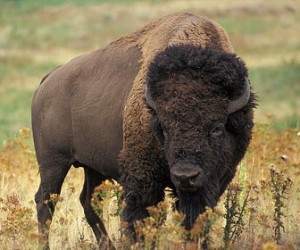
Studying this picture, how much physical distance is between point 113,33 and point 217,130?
38.5 m

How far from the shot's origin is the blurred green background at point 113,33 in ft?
100

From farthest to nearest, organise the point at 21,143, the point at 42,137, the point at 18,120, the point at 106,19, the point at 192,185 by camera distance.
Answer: the point at 106,19 → the point at 18,120 → the point at 21,143 → the point at 42,137 → the point at 192,185

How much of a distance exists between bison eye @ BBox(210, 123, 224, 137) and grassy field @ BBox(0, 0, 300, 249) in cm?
51

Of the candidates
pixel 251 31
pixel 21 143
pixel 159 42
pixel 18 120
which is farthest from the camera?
pixel 251 31

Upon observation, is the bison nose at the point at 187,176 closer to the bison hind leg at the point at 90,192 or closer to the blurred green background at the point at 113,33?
the bison hind leg at the point at 90,192

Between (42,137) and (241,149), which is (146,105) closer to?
(241,149)

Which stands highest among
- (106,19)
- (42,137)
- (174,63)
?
(174,63)

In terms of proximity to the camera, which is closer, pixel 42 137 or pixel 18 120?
pixel 42 137

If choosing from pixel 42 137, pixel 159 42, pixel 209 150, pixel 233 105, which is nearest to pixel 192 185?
pixel 209 150

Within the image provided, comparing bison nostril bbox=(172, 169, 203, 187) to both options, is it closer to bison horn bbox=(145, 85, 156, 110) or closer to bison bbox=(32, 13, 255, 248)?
bison bbox=(32, 13, 255, 248)

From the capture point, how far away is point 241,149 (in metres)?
7.39

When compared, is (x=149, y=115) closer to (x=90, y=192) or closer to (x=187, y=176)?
(x=187, y=176)

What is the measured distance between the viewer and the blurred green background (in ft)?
100

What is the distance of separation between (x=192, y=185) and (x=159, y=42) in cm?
180
